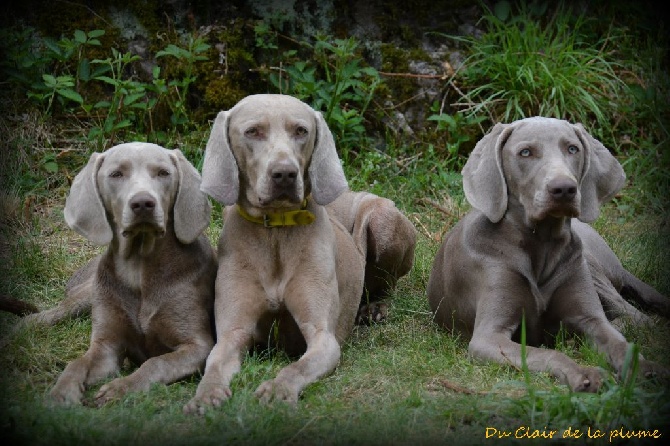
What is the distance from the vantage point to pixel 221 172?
16.2 feet

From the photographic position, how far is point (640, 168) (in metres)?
8.25

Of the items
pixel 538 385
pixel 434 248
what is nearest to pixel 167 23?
pixel 434 248

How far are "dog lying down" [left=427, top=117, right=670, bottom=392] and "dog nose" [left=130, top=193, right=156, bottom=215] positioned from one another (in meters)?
1.69

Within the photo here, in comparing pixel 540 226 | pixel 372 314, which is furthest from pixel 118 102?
pixel 540 226

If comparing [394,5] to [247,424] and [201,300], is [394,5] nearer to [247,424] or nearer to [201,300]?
[201,300]

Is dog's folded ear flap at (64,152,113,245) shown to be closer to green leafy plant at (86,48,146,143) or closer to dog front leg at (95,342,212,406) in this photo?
dog front leg at (95,342,212,406)

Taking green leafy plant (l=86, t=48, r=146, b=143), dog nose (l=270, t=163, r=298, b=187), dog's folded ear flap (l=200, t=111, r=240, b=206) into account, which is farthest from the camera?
green leafy plant (l=86, t=48, r=146, b=143)

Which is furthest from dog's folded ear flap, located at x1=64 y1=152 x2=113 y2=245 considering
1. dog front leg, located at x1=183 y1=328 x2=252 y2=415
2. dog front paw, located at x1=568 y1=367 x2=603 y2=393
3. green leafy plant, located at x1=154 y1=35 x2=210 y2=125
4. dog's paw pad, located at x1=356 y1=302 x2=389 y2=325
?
green leafy plant, located at x1=154 y1=35 x2=210 y2=125

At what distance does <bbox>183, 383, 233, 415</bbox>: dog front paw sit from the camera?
13.6ft

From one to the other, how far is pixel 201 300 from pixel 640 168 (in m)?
4.62

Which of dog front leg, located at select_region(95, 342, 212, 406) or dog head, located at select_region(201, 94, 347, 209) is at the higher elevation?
dog head, located at select_region(201, 94, 347, 209)

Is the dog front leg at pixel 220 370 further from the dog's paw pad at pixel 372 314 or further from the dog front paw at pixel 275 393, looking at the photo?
the dog's paw pad at pixel 372 314

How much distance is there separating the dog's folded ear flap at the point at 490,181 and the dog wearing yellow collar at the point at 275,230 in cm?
73

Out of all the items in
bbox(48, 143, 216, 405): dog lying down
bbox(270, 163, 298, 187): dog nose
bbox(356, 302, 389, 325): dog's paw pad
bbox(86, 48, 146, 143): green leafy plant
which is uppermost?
bbox(86, 48, 146, 143): green leafy plant
